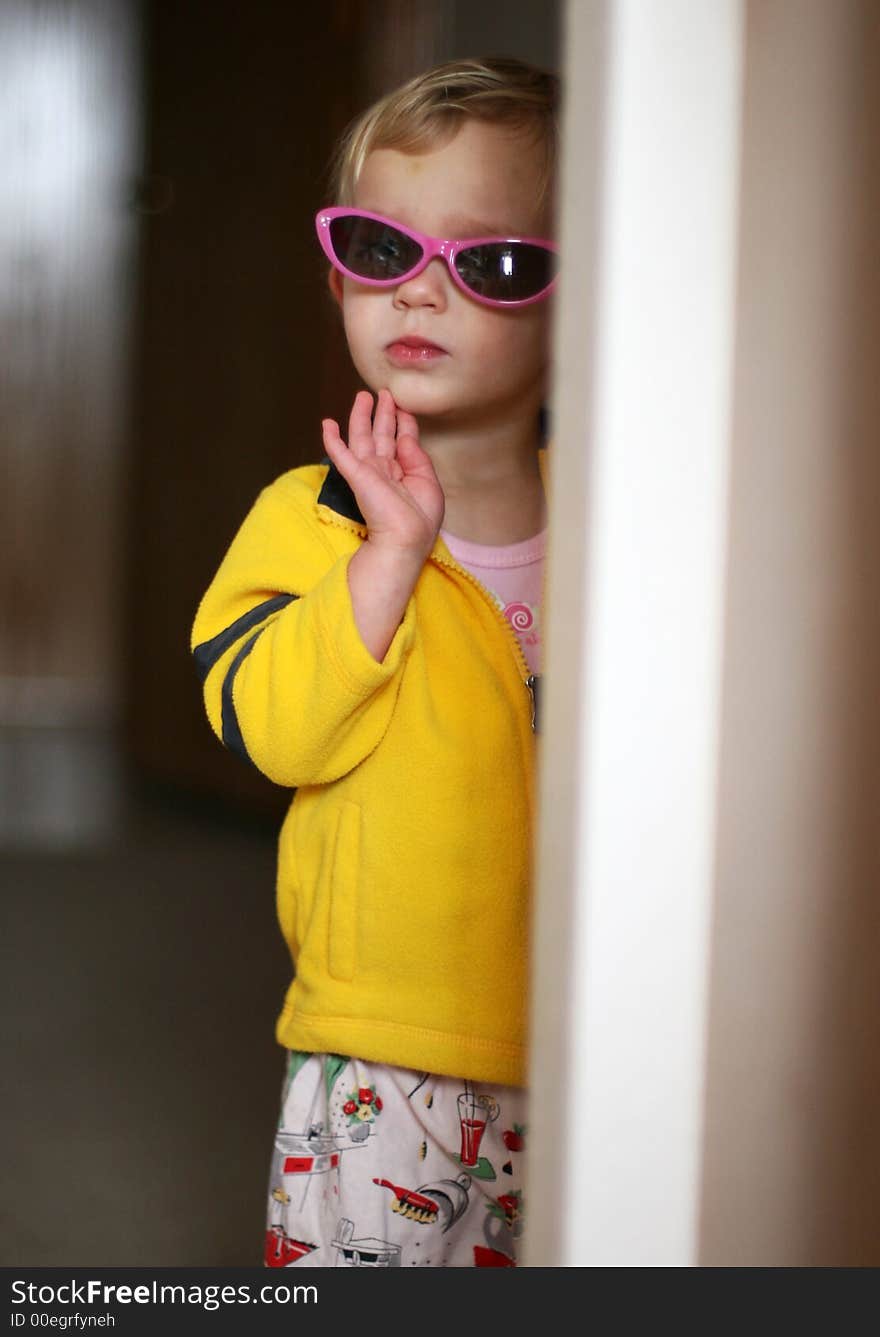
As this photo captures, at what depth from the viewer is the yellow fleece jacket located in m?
0.86

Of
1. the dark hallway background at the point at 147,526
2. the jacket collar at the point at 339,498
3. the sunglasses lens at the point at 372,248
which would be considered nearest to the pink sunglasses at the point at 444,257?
the sunglasses lens at the point at 372,248

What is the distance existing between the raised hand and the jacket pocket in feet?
0.59

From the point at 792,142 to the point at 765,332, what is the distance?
0.26 ft

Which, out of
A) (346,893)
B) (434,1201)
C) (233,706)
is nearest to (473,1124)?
(434,1201)

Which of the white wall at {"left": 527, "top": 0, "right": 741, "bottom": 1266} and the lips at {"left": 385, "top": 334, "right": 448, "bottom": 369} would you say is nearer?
the white wall at {"left": 527, "top": 0, "right": 741, "bottom": 1266}

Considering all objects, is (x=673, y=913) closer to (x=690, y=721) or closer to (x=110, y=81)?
(x=690, y=721)

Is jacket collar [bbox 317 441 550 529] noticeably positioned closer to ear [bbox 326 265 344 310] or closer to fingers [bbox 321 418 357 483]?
fingers [bbox 321 418 357 483]

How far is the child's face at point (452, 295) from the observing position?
848 mm

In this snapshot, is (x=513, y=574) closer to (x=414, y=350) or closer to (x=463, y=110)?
(x=414, y=350)

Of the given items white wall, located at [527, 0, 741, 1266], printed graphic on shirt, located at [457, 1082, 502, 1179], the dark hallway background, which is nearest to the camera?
white wall, located at [527, 0, 741, 1266]

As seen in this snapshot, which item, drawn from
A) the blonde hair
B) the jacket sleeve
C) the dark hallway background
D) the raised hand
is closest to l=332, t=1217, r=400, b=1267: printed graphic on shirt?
the jacket sleeve

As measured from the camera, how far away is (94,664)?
5258mm

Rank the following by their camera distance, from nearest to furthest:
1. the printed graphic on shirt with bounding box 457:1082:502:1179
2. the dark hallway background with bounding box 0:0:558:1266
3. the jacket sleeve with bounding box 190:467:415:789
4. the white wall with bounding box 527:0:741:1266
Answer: the white wall with bounding box 527:0:741:1266 < the jacket sleeve with bounding box 190:467:415:789 < the printed graphic on shirt with bounding box 457:1082:502:1179 < the dark hallway background with bounding box 0:0:558:1266

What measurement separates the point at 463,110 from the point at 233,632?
1.16ft
